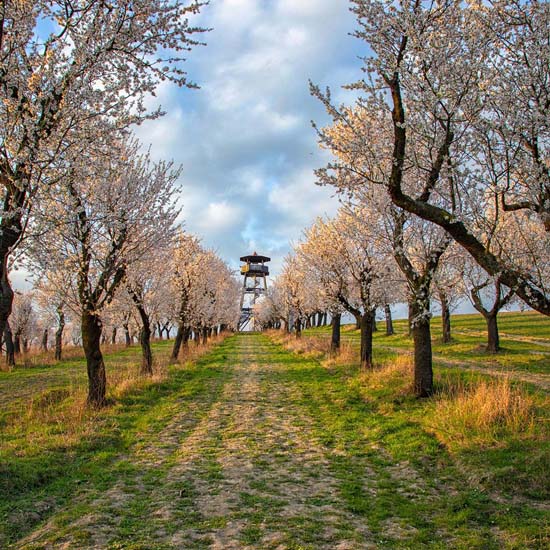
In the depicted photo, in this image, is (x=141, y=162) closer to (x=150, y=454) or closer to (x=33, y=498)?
(x=150, y=454)

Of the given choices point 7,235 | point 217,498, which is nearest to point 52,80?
point 7,235

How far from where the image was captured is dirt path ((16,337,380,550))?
5.38 m

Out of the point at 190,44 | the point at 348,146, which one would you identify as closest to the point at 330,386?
the point at 348,146

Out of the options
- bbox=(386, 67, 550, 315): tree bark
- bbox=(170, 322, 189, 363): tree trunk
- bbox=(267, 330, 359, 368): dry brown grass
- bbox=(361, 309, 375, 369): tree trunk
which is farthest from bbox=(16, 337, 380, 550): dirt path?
bbox=(170, 322, 189, 363): tree trunk

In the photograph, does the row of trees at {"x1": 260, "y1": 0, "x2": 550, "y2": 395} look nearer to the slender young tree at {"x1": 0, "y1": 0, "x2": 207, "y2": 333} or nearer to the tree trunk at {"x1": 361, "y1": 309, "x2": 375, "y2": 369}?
the slender young tree at {"x1": 0, "y1": 0, "x2": 207, "y2": 333}

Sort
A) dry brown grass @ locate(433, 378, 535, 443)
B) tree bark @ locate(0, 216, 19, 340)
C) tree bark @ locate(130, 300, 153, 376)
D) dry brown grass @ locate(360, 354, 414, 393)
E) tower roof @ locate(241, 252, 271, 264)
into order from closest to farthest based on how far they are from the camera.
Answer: tree bark @ locate(0, 216, 19, 340), dry brown grass @ locate(433, 378, 535, 443), dry brown grass @ locate(360, 354, 414, 393), tree bark @ locate(130, 300, 153, 376), tower roof @ locate(241, 252, 271, 264)

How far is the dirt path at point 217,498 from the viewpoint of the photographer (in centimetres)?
538

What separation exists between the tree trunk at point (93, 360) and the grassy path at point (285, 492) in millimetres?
1733

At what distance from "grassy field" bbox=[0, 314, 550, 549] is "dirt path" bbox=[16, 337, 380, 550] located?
29mm

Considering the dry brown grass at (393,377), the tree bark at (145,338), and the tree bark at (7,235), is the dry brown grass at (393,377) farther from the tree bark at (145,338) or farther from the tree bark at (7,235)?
the tree bark at (7,235)

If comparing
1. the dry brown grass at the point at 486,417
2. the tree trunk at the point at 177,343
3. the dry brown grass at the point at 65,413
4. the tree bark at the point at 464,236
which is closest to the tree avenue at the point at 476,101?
the tree bark at the point at 464,236

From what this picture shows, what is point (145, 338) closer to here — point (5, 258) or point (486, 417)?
point (5, 258)

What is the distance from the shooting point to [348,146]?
390 inches

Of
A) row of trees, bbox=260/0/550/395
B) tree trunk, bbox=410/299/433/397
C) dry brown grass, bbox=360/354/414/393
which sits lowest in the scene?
dry brown grass, bbox=360/354/414/393
